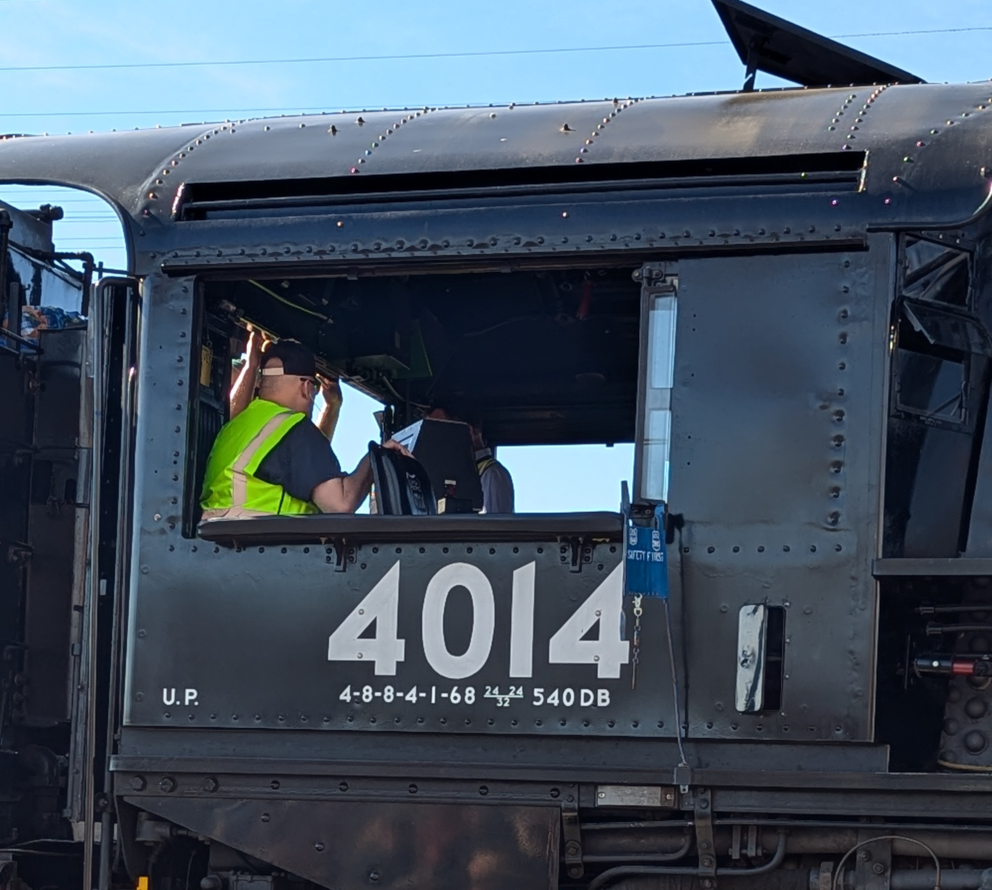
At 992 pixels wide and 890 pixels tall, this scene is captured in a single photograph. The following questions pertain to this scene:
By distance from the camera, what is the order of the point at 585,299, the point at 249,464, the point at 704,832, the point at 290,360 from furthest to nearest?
1. the point at 585,299
2. the point at 290,360
3. the point at 249,464
4. the point at 704,832

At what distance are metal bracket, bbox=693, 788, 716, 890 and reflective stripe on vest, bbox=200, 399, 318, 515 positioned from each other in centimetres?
164

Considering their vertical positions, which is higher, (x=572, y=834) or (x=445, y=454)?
(x=445, y=454)

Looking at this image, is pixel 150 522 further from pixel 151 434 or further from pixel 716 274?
pixel 716 274

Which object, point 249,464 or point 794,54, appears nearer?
point 249,464

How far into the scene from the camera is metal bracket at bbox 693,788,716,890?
15.4ft

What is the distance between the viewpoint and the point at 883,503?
4660mm

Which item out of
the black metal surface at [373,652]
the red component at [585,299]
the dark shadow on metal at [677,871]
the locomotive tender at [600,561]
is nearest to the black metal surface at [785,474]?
the locomotive tender at [600,561]

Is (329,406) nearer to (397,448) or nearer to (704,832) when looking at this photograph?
(397,448)

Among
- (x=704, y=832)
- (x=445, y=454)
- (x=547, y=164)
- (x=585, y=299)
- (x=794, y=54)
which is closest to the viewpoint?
(x=704, y=832)

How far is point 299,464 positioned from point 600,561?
1.18 metres

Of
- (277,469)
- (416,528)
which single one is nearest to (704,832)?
(416,528)

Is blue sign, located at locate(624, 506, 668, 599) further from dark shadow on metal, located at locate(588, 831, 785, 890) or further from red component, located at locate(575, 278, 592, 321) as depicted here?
red component, located at locate(575, 278, 592, 321)

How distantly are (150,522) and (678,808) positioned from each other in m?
1.94

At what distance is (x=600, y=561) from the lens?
4.80 metres
